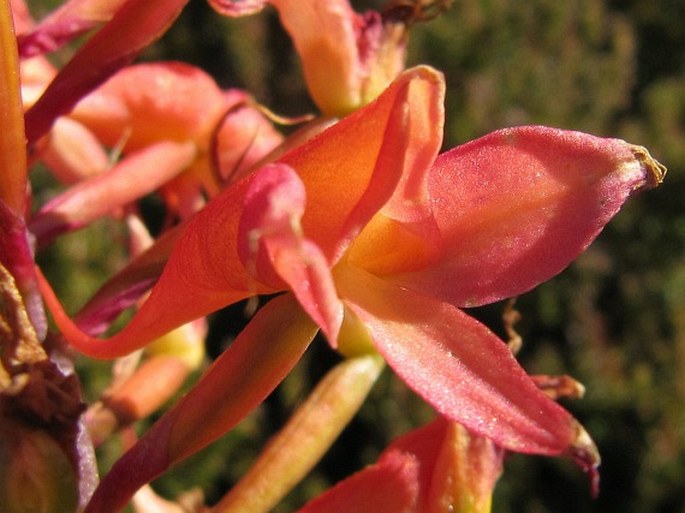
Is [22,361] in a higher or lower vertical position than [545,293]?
higher

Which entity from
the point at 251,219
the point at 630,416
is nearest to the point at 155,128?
the point at 251,219

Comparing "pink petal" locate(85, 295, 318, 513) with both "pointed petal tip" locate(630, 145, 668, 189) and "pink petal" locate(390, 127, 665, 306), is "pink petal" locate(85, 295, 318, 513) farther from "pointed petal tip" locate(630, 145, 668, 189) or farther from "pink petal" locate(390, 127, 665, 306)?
"pointed petal tip" locate(630, 145, 668, 189)

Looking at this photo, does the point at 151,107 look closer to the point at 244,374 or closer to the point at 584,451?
the point at 244,374

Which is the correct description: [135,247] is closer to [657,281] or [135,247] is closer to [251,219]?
[251,219]

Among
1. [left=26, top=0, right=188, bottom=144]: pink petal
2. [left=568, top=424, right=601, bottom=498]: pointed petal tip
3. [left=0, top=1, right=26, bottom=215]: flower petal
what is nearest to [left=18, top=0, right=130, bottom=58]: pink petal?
[left=26, top=0, right=188, bottom=144]: pink petal

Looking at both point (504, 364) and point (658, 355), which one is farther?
point (658, 355)

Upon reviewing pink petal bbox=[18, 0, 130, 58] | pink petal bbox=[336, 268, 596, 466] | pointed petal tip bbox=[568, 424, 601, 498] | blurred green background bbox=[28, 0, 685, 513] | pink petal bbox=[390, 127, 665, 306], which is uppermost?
pink petal bbox=[18, 0, 130, 58]

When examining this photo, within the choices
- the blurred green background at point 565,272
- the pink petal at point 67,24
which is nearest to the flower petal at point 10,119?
the pink petal at point 67,24

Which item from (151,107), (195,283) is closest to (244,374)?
(195,283)
